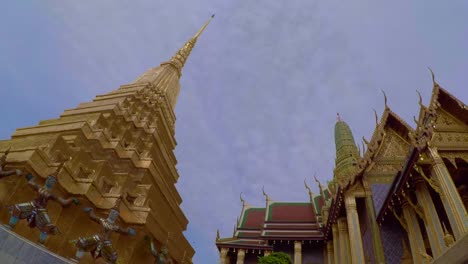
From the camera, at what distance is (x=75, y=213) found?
33.1 feet

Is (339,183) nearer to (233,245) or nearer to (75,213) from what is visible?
(233,245)

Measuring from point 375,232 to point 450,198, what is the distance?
15.5 feet

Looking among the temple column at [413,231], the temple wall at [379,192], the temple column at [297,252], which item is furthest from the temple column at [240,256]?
the temple column at [413,231]

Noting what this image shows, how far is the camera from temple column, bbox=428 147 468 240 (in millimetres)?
7672

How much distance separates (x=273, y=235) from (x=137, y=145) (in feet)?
32.0

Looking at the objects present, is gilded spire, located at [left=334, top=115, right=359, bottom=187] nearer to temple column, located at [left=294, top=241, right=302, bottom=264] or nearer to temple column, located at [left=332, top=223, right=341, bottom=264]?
temple column, located at [left=332, top=223, right=341, bottom=264]

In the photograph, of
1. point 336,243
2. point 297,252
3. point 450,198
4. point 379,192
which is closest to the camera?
point 450,198

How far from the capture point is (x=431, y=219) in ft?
29.3

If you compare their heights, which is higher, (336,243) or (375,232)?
(336,243)

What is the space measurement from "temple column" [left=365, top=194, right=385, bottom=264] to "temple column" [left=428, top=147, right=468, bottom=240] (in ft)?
13.7

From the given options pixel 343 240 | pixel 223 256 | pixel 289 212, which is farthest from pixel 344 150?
pixel 223 256

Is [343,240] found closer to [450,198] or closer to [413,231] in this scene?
[413,231]

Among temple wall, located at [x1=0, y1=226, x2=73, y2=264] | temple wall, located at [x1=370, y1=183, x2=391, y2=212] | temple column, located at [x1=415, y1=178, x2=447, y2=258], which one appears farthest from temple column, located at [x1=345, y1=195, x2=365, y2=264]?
temple wall, located at [x1=0, y1=226, x2=73, y2=264]

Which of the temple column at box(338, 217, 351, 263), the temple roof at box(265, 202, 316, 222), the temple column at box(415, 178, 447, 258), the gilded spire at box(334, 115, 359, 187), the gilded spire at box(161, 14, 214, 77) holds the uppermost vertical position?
the gilded spire at box(161, 14, 214, 77)
